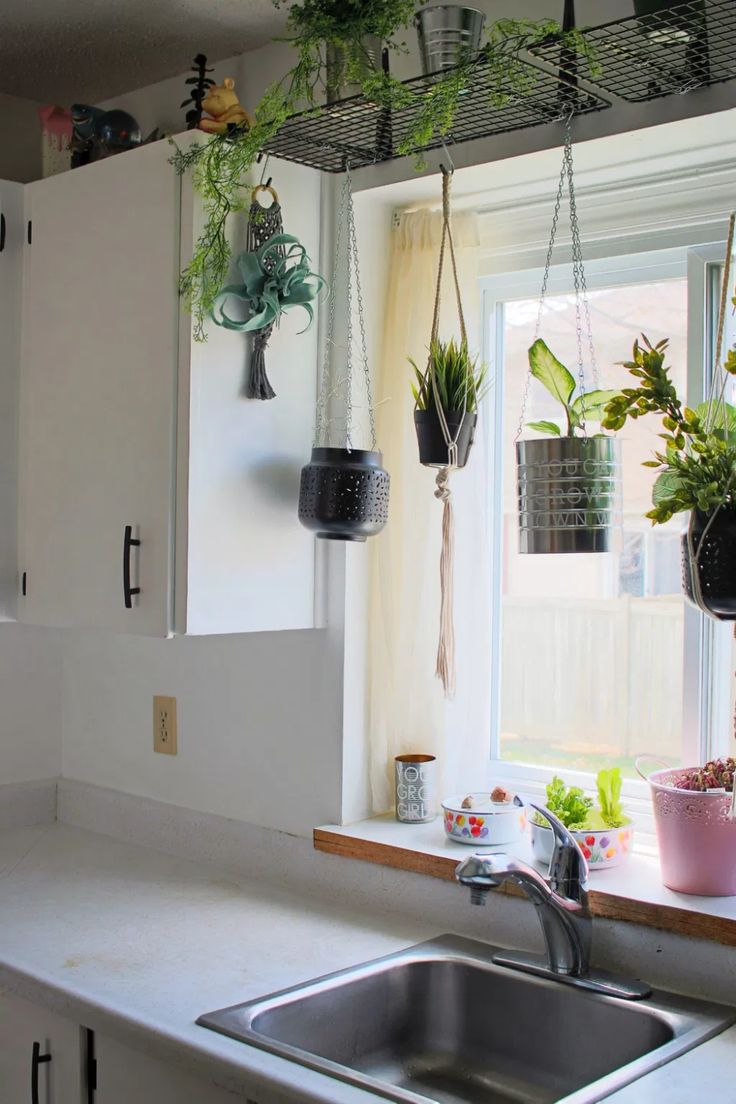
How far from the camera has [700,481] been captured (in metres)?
1.52

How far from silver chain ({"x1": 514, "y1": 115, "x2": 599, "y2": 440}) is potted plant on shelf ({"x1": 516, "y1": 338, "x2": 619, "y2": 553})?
60mm

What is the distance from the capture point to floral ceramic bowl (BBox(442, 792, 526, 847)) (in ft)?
6.63

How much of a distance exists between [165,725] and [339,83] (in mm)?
1331

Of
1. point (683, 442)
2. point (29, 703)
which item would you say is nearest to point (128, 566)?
point (29, 703)

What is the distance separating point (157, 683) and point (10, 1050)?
2.79ft

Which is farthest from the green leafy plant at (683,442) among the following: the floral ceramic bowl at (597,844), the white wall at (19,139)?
the white wall at (19,139)

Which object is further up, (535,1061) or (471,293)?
(471,293)

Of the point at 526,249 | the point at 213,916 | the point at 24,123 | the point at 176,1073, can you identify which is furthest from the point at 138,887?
the point at 24,123

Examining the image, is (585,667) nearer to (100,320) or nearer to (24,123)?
(100,320)

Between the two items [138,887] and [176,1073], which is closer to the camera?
[176,1073]

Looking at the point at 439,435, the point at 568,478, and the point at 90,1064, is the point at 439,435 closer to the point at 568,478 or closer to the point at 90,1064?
the point at 568,478

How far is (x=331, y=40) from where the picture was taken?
5.95ft

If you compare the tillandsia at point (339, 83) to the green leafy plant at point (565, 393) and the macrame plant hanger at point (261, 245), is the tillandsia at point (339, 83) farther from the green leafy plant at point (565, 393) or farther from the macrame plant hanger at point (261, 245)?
the green leafy plant at point (565, 393)

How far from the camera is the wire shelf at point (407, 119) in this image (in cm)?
175
